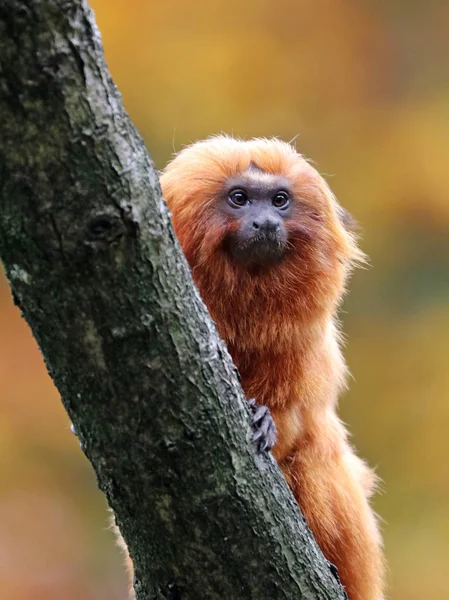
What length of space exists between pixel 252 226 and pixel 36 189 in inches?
39.8

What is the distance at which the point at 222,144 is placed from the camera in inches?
93.4

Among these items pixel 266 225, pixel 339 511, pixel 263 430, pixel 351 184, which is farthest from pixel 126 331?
pixel 351 184

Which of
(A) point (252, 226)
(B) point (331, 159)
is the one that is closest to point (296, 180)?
(A) point (252, 226)

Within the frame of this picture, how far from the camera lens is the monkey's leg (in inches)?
92.1

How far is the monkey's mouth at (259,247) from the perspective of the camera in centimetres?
216

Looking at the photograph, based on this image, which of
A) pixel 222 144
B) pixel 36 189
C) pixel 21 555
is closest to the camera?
pixel 36 189

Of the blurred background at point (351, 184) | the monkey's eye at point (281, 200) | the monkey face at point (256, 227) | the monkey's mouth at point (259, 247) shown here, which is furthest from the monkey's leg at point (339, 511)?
the blurred background at point (351, 184)

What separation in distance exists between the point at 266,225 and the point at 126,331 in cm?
89

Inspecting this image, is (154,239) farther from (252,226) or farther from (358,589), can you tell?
(358,589)

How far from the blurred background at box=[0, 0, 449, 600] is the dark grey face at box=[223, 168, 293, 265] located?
1505 mm

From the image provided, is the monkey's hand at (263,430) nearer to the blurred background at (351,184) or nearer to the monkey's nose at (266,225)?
the monkey's nose at (266,225)

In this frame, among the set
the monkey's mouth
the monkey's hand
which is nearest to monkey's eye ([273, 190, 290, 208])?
the monkey's mouth

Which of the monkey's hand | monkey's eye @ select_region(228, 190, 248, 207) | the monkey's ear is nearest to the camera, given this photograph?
the monkey's hand

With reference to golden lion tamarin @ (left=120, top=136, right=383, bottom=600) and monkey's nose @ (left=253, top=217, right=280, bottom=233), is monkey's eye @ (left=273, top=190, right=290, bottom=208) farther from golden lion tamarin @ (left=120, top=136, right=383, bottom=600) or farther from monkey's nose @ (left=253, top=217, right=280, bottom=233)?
monkey's nose @ (left=253, top=217, right=280, bottom=233)
